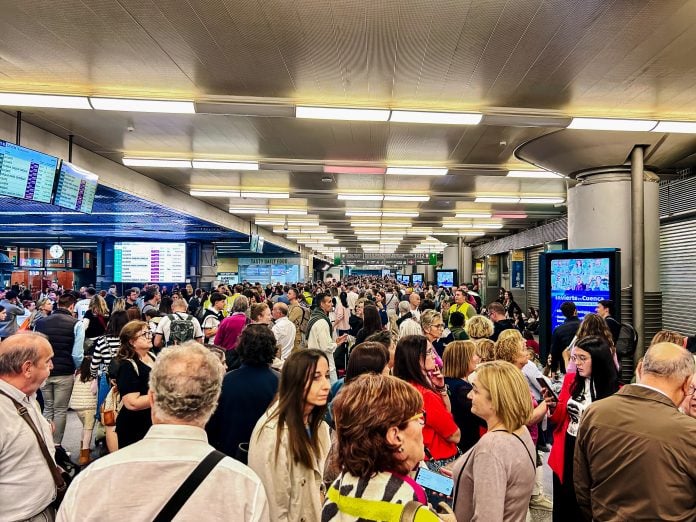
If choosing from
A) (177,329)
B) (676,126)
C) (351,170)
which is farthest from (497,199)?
(177,329)

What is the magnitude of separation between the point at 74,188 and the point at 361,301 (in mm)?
5464

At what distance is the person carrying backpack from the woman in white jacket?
3998 mm

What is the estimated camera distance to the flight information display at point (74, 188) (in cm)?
699

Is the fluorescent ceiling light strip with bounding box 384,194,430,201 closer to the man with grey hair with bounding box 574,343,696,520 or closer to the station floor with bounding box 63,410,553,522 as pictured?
the station floor with bounding box 63,410,553,522

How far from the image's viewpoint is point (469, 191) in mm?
12930

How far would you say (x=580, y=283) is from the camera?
7988mm

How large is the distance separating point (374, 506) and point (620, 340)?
6850mm

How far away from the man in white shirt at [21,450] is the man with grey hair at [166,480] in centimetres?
Result: 112

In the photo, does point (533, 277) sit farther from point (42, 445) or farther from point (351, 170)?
point (42, 445)


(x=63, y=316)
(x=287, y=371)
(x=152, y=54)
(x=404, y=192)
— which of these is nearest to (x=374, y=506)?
(x=287, y=371)

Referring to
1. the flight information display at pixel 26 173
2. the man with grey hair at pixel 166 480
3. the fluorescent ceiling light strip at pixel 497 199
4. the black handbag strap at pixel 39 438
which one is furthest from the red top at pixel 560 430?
the fluorescent ceiling light strip at pixel 497 199

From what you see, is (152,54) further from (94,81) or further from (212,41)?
(94,81)

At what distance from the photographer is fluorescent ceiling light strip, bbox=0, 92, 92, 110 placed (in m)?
5.58

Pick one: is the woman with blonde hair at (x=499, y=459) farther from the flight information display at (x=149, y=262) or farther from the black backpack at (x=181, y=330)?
the flight information display at (x=149, y=262)
